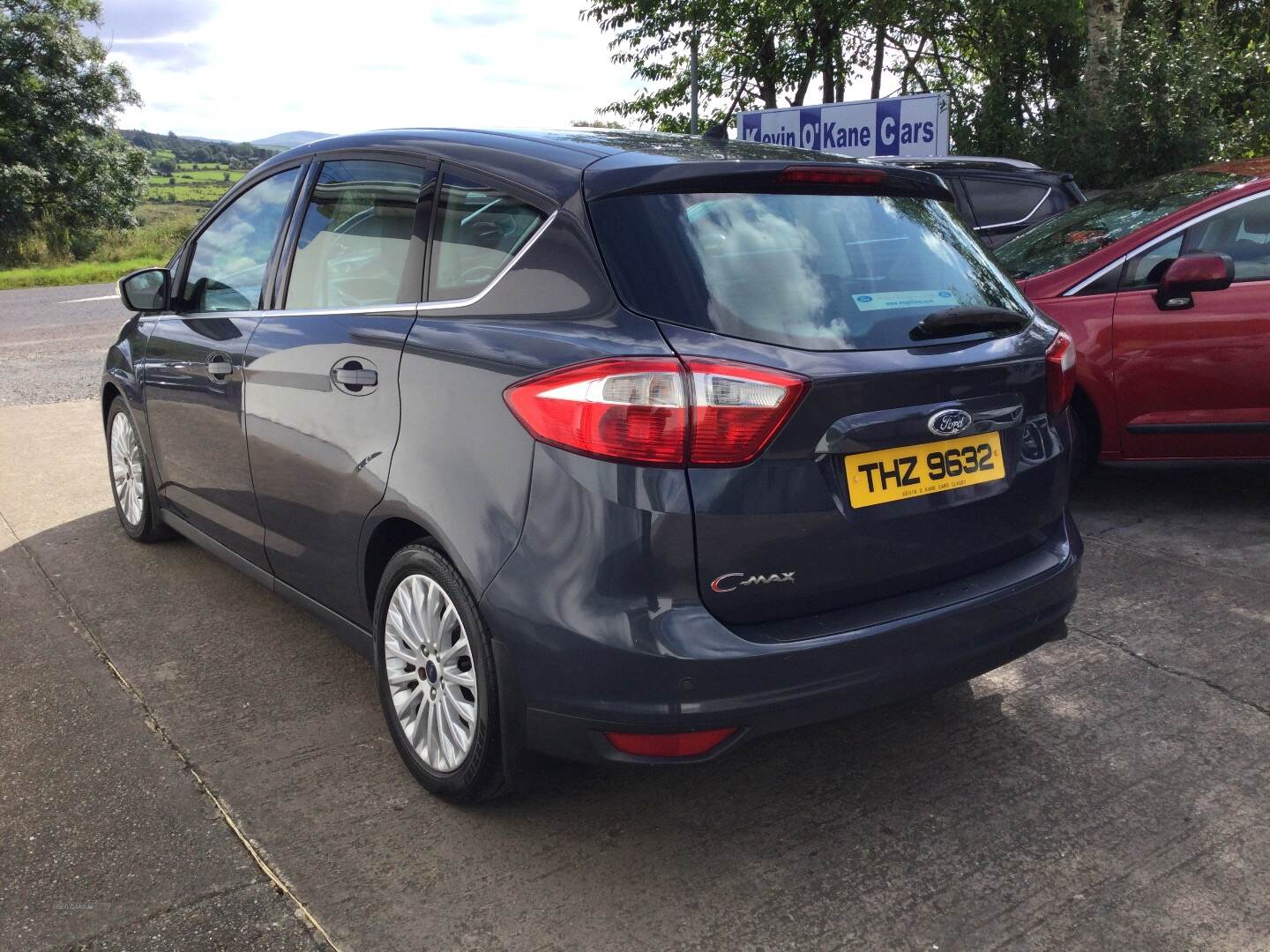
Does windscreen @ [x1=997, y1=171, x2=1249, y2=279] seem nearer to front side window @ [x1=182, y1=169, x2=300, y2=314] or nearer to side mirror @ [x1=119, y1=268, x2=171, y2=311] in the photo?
front side window @ [x1=182, y1=169, x2=300, y2=314]

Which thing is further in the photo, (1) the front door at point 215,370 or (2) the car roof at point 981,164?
(2) the car roof at point 981,164

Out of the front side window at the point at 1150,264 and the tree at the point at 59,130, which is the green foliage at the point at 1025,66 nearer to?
the front side window at the point at 1150,264

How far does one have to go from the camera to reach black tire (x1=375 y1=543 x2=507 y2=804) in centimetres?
277

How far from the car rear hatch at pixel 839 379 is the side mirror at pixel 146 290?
107 inches

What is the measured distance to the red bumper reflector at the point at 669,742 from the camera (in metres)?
2.56

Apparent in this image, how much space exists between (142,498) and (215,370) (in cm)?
146

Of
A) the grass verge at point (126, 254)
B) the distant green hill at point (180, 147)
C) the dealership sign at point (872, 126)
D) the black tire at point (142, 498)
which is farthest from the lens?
the distant green hill at point (180, 147)

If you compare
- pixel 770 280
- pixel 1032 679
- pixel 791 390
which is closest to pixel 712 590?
pixel 791 390

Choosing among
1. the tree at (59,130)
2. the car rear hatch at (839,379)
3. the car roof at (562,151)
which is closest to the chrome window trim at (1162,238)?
the car roof at (562,151)

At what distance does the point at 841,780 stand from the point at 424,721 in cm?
113

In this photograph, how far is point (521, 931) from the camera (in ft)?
8.41

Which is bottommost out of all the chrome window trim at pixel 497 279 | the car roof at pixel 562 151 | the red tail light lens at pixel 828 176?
the chrome window trim at pixel 497 279

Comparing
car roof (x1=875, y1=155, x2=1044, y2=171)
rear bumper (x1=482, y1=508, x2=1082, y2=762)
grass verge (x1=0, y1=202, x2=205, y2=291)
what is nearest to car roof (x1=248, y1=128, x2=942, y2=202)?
rear bumper (x1=482, y1=508, x2=1082, y2=762)

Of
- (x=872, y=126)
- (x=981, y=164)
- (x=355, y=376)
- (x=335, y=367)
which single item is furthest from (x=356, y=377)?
(x=872, y=126)
